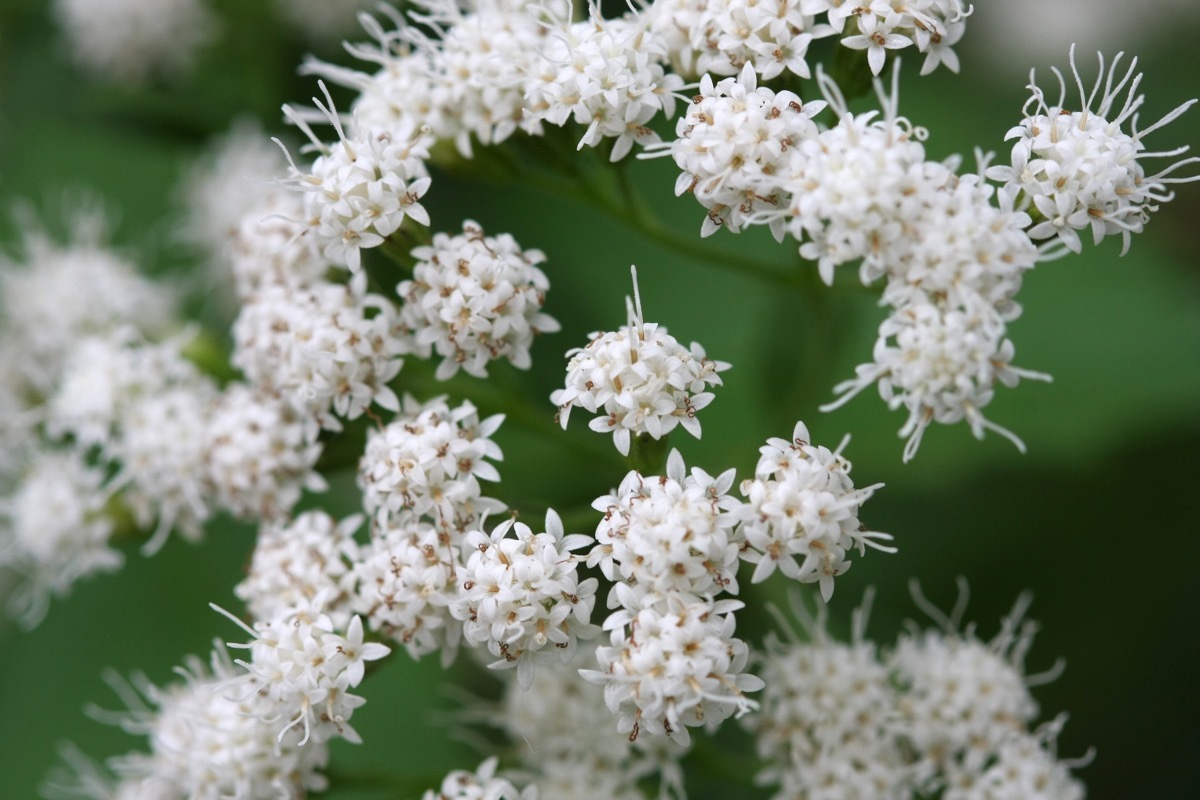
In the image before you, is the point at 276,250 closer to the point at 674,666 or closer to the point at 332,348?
the point at 332,348

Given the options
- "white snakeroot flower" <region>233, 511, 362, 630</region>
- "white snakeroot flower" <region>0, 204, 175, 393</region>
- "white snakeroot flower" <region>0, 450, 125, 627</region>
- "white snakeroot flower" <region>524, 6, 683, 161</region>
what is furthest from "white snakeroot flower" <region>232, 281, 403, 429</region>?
"white snakeroot flower" <region>0, 204, 175, 393</region>

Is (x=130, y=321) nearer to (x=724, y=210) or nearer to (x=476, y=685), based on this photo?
(x=476, y=685)

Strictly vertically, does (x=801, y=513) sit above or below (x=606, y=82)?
below

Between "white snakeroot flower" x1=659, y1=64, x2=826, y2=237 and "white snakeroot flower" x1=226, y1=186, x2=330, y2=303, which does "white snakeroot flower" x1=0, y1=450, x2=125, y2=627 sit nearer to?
"white snakeroot flower" x1=226, y1=186, x2=330, y2=303

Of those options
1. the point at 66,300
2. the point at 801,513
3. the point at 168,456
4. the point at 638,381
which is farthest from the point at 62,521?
the point at 801,513

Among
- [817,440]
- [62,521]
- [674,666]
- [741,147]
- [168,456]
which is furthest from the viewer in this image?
[817,440]

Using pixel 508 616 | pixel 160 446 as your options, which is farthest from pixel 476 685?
pixel 508 616

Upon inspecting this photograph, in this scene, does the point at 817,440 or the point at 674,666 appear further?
the point at 817,440
